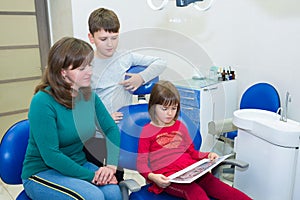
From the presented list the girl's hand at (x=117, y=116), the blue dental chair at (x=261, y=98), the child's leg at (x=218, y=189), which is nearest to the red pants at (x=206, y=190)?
the child's leg at (x=218, y=189)

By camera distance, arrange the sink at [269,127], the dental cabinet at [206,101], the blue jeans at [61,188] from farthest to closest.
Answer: the dental cabinet at [206,101] < the sink at [269,127] < the blue jeans at [61,188]

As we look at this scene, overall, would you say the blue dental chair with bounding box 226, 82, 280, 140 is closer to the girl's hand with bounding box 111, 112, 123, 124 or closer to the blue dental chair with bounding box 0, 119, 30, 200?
the girl's hand with bounding box 111, 112, 123, 124

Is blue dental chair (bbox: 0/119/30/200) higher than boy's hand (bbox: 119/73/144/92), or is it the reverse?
boy's hand (bbox: 119/73/144/92)

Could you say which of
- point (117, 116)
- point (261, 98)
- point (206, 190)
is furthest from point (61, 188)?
point (261, 98)

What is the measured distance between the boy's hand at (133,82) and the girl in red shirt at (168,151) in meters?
0.08

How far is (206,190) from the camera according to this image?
1371mm

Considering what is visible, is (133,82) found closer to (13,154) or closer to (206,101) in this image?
(13,154)

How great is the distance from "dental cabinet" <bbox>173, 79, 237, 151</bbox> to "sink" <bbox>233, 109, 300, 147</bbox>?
15 centimetres

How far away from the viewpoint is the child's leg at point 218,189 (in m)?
1.30

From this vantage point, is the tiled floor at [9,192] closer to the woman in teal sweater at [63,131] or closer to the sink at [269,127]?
the woman in teal sweater at [63,131]

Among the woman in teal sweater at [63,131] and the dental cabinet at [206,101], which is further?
the dental cabinet at [206,101]

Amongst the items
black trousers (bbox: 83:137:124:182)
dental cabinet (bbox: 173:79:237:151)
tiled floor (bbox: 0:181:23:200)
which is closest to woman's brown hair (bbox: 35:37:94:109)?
black trousers (bbox: 83:137:124:182)

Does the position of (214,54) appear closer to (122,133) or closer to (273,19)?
(273,19)

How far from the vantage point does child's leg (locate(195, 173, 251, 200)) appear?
51.0 inches
